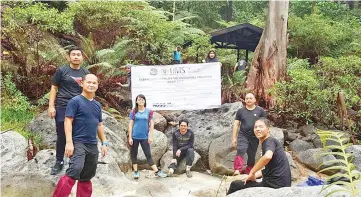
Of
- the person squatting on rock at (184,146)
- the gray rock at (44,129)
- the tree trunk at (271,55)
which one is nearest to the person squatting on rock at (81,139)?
→ the gray rock at (44,129)

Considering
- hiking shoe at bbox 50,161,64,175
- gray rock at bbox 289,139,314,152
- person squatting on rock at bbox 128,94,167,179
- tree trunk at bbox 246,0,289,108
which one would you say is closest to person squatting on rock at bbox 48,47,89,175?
hiking shoe at bbox 50,161,64,175

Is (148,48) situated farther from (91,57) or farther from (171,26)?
(91,57)

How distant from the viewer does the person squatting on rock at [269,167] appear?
3.91m

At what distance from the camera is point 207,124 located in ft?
27.0

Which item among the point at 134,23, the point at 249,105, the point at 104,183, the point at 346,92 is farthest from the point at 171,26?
the point at 104,183

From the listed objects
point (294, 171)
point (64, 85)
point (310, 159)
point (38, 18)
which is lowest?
point (294, 171)

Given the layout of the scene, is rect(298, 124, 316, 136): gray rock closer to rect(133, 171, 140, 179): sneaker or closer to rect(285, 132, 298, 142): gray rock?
rect(285, 132, 298, 142): gray rock

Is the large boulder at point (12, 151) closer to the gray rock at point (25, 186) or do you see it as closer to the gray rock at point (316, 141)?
the gray rock at point (25, 186)

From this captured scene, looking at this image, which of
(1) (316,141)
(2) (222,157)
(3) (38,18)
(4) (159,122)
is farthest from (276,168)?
(3) (38,18)

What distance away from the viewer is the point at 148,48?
1193 centimetres

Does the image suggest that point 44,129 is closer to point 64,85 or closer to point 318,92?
point 64,85

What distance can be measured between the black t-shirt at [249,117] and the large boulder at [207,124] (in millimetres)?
1936

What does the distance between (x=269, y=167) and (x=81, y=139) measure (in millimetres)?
1935

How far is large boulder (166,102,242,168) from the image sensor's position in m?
7.89
